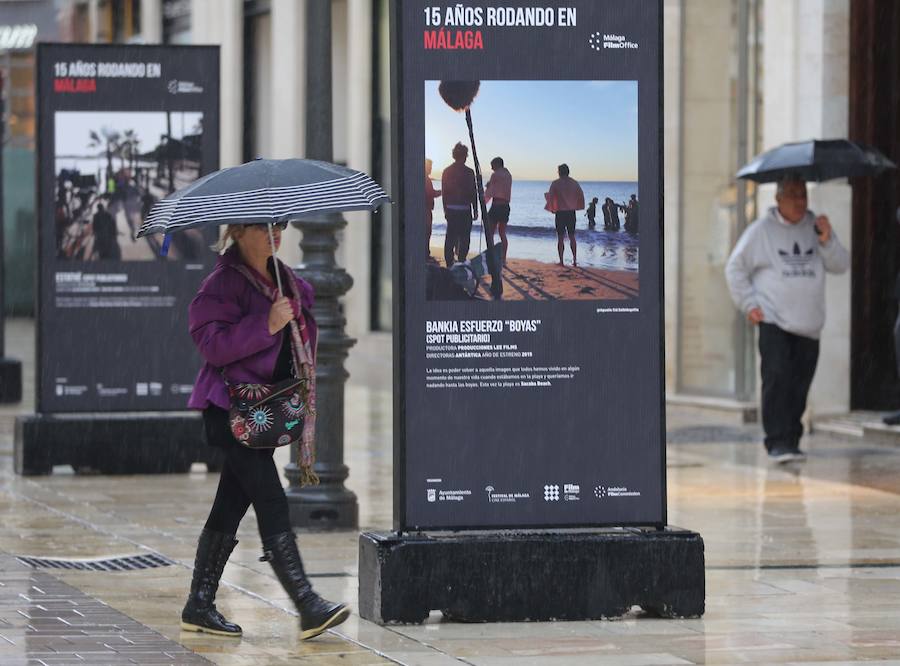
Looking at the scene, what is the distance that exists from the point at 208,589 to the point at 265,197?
156cm

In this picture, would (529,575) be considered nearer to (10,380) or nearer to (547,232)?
(547,232)

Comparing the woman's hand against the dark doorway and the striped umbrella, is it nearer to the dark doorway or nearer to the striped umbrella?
the striped umbrella

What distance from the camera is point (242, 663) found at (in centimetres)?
720

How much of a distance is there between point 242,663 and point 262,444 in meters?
0.83

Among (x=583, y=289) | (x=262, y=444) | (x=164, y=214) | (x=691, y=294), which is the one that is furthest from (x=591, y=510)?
(x=691, y=294)

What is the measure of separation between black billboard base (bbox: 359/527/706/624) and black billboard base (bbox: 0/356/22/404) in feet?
40.9

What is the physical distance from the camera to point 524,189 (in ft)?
25.5

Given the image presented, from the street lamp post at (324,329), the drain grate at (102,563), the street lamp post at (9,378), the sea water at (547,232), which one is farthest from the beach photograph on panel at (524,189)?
the street lamp post at (9,378)

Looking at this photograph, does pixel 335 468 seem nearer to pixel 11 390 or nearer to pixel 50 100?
pixel 50 100

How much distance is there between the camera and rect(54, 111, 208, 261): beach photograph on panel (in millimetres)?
13422

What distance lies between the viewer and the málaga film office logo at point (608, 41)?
25.8 feet

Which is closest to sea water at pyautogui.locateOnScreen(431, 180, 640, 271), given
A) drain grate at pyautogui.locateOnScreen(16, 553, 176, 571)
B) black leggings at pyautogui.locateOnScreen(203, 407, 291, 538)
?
black leggings at pyautogui.locateOnScreen(203, 407, 291, 538)

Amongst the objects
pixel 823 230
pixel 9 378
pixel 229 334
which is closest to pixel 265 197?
pixel 229 334

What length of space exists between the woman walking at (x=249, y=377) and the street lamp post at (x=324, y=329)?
2.84 m
